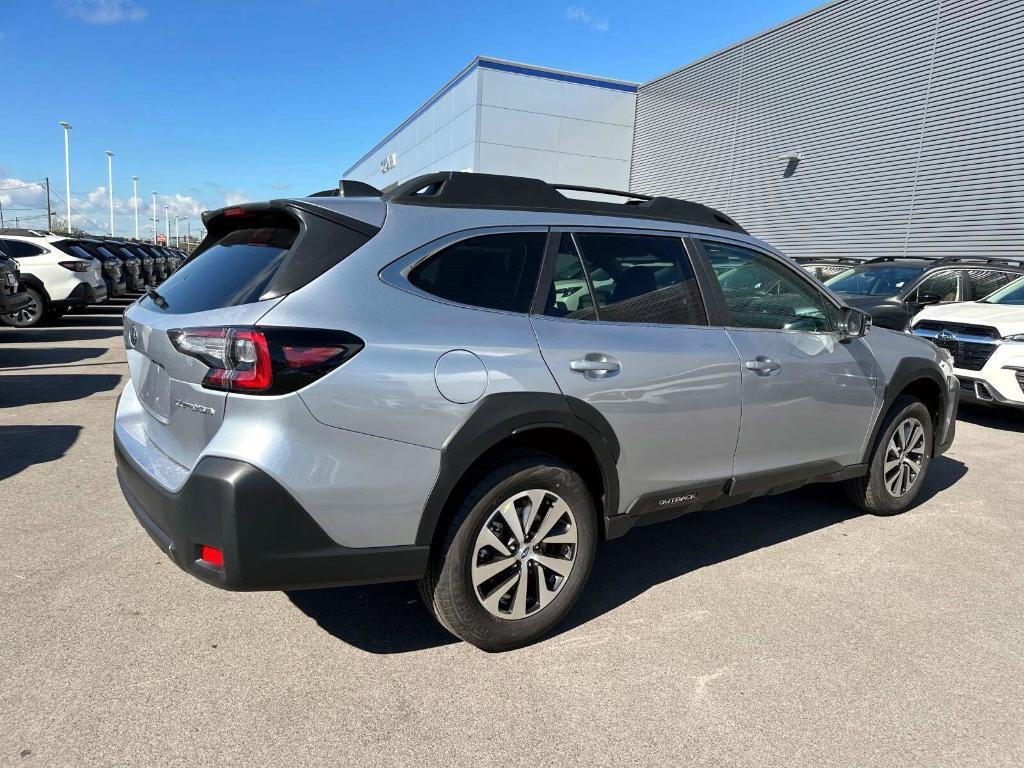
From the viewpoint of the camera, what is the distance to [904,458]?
4.65m

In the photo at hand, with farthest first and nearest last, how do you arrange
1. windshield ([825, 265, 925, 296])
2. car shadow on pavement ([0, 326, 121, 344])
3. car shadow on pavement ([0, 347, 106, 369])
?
car shadow on pavement ([0, 326, 121, 344]) → windshield ([825, 265, 925, 296]) → car shadow on pavement ([0, 347, 106, 369])

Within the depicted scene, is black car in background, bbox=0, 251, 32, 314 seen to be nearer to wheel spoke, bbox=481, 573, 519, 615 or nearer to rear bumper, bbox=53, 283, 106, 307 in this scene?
rear bumper, bbox=53, 283, 106, 307

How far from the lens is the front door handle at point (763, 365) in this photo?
137 inches

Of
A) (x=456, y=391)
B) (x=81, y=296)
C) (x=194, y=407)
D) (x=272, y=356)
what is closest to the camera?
(x=272, y=356)

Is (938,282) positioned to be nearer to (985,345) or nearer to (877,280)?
(877,280)

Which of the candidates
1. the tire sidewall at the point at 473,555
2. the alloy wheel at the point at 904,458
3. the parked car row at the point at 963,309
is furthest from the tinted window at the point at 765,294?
the tire sidewall at the point at 473,555

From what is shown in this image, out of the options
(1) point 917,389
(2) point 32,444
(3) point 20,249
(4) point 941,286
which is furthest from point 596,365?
(3) point 20,249

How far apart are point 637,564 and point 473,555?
4.64ft

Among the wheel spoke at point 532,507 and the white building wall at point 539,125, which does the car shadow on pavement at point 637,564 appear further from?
the white building wall at point 539,125

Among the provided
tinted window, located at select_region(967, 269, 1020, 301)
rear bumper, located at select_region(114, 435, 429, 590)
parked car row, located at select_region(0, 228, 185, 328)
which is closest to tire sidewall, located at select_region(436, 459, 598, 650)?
rear bumper, located at select_region(114, 435, 429, 590)

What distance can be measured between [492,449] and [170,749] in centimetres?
141

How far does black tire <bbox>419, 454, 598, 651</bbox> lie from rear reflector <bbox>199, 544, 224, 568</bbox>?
0.74 m

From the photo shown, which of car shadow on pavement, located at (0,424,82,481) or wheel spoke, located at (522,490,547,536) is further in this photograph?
car shadow on pavement, located at (0,424,82,481)

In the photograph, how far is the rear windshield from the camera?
2.51 m
